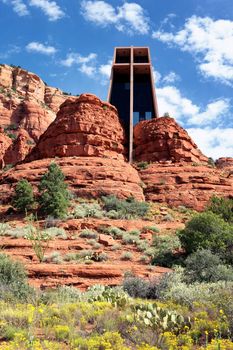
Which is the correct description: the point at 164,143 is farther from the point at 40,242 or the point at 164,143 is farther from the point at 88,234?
the point at 40,242

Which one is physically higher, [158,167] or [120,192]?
[158,167]

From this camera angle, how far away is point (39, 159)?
112ft

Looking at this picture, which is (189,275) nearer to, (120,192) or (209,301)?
(209,301)

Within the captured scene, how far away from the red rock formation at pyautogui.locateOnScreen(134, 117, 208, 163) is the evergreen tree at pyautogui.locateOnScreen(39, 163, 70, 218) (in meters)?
11.3

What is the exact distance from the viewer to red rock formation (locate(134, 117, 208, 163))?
34.3 meters

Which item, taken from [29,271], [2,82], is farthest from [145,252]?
[2,82]

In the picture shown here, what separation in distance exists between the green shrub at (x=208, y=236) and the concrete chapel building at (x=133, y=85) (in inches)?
986

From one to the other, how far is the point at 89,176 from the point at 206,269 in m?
17.7

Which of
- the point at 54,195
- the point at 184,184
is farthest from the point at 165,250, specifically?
the point at 184,184

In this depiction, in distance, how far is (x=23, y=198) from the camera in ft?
80.3

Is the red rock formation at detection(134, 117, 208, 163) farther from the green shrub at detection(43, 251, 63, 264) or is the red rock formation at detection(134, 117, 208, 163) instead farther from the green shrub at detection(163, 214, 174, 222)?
the green shrub at detection(43, 251, 63, 264)

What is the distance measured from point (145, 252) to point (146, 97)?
2989cm

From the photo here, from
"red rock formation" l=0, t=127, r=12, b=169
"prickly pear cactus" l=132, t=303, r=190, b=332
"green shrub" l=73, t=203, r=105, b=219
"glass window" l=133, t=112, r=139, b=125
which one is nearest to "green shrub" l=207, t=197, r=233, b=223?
"green shrub" l=73, t=203, r=105, b=219

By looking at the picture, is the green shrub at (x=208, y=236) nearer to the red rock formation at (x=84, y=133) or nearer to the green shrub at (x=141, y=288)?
the green shrub at (x=141, y=288)
